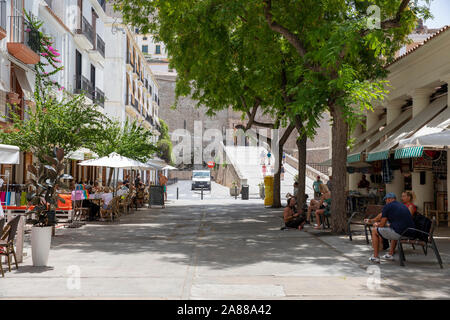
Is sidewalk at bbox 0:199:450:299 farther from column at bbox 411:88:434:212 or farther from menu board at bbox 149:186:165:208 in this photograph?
menu board at bbox 149:186:165:208

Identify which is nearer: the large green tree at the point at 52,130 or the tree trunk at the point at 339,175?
the tree trunk at the point at 339,175

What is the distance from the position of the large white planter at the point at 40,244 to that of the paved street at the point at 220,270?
6.5 inches

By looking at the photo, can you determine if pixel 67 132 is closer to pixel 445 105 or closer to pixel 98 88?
pixel 445 105

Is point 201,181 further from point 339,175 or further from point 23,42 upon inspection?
point 339,175

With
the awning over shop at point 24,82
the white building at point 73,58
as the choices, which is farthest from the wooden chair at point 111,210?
the awning over shop at point 24,82

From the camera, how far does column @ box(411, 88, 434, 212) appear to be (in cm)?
1468

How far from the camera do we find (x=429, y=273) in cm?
705

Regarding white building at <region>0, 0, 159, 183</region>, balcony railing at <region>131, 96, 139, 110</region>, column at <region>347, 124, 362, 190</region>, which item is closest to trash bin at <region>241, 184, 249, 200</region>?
white building at <region>0, 0, 159, 183</region>

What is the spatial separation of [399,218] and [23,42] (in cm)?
1581

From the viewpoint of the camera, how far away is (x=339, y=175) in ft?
38.5

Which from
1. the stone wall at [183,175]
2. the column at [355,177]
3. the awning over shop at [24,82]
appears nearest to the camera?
the awning over shop at [24,82]

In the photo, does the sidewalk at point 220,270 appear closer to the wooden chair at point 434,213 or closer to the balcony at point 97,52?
the wooden chair at point 434,213

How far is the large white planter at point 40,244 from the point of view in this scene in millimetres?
7463
